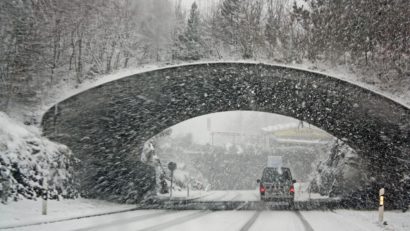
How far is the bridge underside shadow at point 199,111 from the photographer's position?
2339 cm

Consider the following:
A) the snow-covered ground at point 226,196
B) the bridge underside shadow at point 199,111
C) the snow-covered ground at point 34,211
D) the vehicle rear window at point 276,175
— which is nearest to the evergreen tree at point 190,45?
the bridge underside shadow at point 199,111

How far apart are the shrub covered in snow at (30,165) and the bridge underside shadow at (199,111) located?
260 cm

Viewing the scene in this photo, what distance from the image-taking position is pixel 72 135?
25234 millimetres

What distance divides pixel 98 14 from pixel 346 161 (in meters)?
19.3

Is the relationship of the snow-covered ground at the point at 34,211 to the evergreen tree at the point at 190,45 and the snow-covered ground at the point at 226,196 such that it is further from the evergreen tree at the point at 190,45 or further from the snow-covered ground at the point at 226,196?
the snow-covered ground at the point at 226,196

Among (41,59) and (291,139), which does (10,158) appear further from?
(291,139)

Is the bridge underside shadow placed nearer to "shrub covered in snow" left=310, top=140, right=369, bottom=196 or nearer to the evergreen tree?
the evergreen tree

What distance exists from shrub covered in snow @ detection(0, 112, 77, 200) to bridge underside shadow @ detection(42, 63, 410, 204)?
8.52ft

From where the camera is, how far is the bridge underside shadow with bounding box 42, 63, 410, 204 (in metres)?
23.4

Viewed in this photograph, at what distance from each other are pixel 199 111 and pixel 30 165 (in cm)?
1410

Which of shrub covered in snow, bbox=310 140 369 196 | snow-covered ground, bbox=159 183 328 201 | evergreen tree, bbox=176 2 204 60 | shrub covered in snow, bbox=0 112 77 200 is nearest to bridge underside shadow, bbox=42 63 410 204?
evergreen tree, bbox=176 2 204 60

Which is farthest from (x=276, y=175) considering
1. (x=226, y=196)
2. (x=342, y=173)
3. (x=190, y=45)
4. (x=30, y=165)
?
(x=226, y=196)

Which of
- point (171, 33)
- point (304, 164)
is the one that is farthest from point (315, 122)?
point (304, 164)

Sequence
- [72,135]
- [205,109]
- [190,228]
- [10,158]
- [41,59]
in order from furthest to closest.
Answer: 1. [205,109]
2. [41,59]
3. [72,135]
4. [10,158]
5. [190,228]
